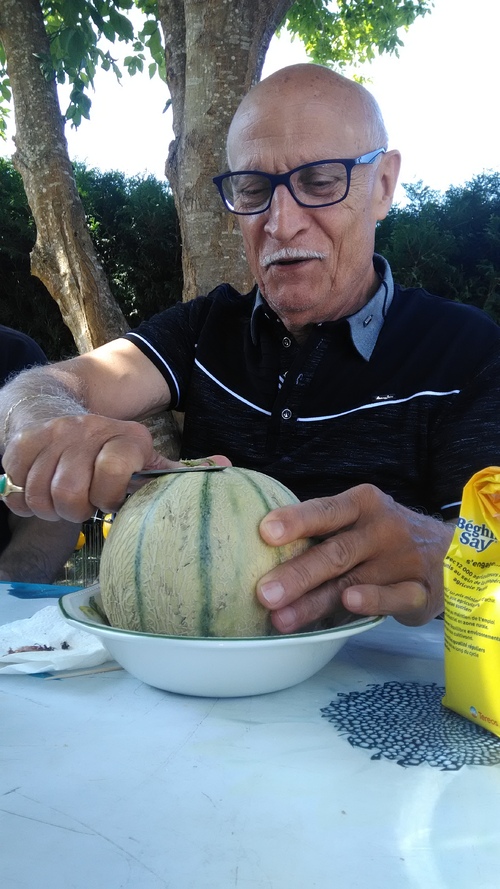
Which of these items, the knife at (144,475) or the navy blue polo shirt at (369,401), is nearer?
the knife at (144,475)

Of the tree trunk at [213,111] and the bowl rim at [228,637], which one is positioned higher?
the tree trunk at [213,111]

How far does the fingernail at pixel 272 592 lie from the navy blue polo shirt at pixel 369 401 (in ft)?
2.71

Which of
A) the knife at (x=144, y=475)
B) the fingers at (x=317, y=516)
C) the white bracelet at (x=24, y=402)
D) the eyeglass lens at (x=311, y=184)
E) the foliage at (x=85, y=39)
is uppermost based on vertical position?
the foliage at (x=85, y=39)

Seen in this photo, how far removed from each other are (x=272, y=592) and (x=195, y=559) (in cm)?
9

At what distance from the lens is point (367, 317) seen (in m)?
1.73

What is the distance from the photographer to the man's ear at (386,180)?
1.81m

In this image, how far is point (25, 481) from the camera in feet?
3.50

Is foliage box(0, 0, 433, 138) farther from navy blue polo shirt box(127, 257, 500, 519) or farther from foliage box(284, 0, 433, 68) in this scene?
navy blue polo shirt box(127, 257, 500, 519)

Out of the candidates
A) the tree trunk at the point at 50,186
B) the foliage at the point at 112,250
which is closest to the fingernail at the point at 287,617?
the tree trunk at the point at 50,186

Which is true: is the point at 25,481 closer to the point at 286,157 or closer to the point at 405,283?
the point at 286,157

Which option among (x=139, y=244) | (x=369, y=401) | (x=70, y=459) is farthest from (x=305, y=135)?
(x=139, y=244)

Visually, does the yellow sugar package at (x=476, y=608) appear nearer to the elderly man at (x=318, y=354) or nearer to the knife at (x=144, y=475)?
the knife at (x=144, y=475)

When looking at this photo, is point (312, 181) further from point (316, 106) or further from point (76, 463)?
point (76, 463)

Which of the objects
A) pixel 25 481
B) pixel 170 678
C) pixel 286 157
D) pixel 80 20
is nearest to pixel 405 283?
pixel 80 20
